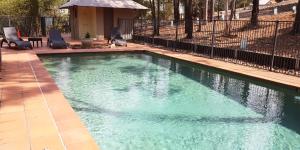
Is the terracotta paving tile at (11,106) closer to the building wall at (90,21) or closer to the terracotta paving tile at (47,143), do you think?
the terracotta paving tile at (47,143)

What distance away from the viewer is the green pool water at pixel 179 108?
5.07m

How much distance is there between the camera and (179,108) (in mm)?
6801

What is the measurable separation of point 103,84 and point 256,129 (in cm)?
471

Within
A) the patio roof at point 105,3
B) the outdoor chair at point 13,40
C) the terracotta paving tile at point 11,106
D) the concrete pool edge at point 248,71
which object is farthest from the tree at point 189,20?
the terracotta paving tile at point 11,106

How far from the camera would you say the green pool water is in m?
5.07

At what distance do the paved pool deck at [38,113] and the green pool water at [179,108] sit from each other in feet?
1.72

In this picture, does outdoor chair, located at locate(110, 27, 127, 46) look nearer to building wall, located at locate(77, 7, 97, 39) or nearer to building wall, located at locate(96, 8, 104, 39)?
building wall, located at locate(96, 8, 104, 39)

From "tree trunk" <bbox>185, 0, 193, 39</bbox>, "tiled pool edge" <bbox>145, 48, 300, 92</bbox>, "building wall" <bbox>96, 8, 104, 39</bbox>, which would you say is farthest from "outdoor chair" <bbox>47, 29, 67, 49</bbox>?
"tree trunk" <bbox>185, 0, 193, 39</bbox>

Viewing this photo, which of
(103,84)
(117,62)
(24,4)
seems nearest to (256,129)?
(103,84)

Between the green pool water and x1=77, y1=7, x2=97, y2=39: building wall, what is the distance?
8955 millimetres

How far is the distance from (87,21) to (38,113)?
15731 mm

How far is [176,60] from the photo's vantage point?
1250 centimetres

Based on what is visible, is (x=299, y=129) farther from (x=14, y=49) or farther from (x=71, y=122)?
(x=14, y=49)

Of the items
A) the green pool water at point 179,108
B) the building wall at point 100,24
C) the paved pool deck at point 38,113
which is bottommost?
the green pool water at point 179,108
